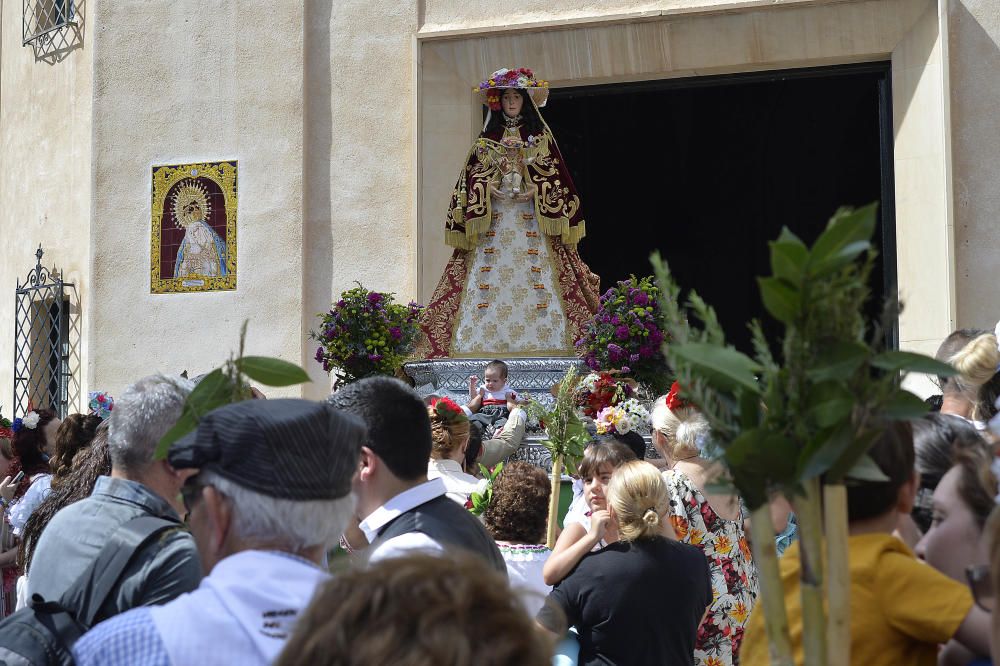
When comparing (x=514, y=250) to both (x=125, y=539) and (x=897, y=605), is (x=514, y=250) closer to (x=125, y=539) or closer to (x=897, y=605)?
(x=125, y=539)

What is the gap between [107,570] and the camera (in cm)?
266

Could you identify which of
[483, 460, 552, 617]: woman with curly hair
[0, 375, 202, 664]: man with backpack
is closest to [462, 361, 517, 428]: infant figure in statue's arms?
[483, 460, 552, 617]: woman with curly hair

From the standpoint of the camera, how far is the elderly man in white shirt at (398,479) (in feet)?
9.52

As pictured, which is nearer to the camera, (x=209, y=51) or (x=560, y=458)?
(x=560, y=458)

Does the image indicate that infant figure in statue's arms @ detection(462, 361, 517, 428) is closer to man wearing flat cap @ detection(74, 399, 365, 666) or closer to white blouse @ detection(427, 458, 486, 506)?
white blouse @ detection(427, 458, 486, 506)

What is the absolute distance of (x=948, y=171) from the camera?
11.2 m

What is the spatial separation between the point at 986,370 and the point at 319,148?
9.69m

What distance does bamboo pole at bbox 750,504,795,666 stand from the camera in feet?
5.64

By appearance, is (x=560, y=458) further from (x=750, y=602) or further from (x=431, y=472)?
(x=750, y=602)

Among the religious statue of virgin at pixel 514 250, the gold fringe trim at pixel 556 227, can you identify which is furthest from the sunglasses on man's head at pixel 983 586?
the gold fringe trim at pixel 556 227

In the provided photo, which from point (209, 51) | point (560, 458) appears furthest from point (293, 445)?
point (209, 51)

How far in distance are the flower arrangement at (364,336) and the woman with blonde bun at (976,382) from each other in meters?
4.96

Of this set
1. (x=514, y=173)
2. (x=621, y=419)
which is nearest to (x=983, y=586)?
(x=621, y=419)

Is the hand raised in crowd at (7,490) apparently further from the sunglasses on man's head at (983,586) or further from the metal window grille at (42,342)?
the metal window grille at (42,342)
